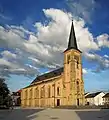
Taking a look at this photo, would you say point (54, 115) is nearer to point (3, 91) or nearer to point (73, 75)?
point (3, 91)

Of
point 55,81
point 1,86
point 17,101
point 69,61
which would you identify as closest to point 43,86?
point 55,81

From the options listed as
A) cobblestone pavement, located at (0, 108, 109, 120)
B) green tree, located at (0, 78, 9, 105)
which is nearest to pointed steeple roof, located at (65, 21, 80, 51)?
green tree, located at (0, 78, 9, 105)

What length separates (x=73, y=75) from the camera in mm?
82812

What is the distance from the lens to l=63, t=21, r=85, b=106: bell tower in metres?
80.9

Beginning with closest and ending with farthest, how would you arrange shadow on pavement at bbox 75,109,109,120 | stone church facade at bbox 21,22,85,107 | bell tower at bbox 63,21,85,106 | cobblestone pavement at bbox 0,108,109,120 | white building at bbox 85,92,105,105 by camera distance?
cobblestone pavement at bbox 0,108,109,120
shadow on pavement at bbox 75,109,109,120
bell tower at bbox 63,21,85,106
stone church facade at bbox 21,22,85,107
white building at bbox 85,92,105,105

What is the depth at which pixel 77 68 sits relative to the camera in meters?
84.8

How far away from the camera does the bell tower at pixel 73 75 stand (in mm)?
80875

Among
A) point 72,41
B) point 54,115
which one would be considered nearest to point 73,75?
point 72,41

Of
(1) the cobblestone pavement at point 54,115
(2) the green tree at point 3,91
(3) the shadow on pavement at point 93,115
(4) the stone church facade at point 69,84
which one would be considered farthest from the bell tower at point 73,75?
(1) the cobblestone pavement at point 54,115

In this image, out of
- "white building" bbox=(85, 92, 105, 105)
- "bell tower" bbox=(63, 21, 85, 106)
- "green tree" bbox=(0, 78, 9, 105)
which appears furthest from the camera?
"white building" bbox=(85, 92, 105, 105)

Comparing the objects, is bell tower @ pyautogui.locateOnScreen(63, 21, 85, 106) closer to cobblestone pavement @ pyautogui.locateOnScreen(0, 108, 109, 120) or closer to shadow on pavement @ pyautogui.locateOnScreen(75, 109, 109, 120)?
shadow on pavement @ pyautogui.locateOnScreen(75, 109, 109, 120)

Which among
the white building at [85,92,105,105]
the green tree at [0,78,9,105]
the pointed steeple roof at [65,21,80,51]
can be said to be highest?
the pointed steeple roof at [65,21,80,51]

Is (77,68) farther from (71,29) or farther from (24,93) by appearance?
(24,93)

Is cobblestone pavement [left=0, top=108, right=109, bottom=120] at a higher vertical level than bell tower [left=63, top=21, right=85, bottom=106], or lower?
lower
